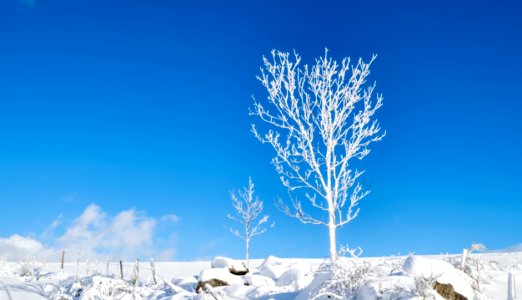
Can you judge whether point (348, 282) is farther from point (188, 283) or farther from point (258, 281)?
point (188, 283)

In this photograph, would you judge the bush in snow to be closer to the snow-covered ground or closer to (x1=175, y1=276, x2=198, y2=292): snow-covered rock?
the snow-covered ground

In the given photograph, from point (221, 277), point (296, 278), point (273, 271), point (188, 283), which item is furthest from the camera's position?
point (188, 283)

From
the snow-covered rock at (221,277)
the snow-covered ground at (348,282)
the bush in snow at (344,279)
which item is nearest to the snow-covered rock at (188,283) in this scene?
the snow-covered ground at (348,282)

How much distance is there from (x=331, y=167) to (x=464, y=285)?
1148 cm

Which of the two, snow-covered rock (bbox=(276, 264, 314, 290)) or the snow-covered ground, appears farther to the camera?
snow-covered rock (bbox=(276, 264, 314, 290))

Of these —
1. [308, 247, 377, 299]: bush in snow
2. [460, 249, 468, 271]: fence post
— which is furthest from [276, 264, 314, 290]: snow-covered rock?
[460, 249, 468, 271]: fence post

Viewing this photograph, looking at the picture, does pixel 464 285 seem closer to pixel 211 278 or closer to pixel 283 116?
pixel 211 278

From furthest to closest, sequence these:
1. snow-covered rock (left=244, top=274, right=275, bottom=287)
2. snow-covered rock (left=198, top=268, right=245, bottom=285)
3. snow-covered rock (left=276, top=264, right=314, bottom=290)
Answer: snow-covered rock (left=198, top=268, right=245, bottom=285) < snow-covered rock (left=244, top=274, right=275, bottom=287) < snow-covered rock (left=276, top=264, right=314, bottom=290)

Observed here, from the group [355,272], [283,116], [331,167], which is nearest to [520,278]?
[355,272]

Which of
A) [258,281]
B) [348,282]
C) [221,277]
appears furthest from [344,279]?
[221,277]

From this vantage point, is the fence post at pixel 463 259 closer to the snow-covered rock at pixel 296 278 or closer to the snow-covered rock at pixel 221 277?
the snow-covered rock at pixel 296 278

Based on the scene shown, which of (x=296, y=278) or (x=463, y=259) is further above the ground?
(x=463, y=259)

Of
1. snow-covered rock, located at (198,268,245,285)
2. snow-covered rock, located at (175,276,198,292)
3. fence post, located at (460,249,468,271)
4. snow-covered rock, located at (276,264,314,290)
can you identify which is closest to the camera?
fence post, located at (460,249,468,271)

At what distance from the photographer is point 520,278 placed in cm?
842
